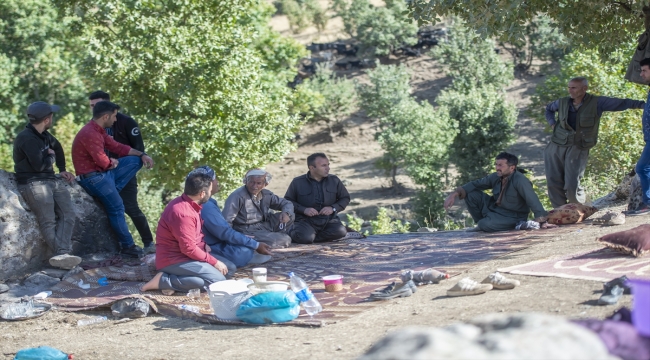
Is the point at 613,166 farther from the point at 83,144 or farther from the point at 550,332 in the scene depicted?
the point at 550,332

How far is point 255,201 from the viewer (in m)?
8.97

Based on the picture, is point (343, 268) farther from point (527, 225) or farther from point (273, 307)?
point (527, 225)

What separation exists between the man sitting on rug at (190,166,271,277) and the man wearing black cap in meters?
1.71

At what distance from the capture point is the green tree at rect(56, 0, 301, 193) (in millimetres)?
16344

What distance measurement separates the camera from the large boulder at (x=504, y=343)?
252cm

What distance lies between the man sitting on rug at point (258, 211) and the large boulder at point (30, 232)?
1.60m

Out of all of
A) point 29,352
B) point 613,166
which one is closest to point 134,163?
point 29,352

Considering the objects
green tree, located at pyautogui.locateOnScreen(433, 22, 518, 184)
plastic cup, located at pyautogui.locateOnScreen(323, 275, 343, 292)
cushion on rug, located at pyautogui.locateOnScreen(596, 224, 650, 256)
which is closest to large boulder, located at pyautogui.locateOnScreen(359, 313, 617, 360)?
cushion on rug, located at pyautogui.locateOnScreen(596, 224, 650, 256)

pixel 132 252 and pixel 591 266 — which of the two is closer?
pixel 591 266

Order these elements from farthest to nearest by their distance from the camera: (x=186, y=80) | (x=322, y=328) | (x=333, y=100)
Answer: (x=333, y=100), (x=186, y=80), (x=322, y=328)

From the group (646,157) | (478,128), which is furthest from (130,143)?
(478,128)

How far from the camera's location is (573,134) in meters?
9.64

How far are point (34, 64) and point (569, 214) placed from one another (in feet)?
68.6

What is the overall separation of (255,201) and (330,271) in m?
1.66
